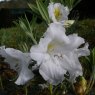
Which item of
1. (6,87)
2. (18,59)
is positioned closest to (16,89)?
A: (6,87)

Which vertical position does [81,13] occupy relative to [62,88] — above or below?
below

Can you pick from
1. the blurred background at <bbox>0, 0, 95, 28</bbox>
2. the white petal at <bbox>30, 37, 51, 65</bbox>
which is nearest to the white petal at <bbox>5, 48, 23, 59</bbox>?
the white petal at <bbox>30, 37, 51, 65</bbox>

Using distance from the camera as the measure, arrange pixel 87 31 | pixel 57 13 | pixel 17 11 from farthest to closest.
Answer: pixel 17 11 < pixel 87 31 < pixel 57 13

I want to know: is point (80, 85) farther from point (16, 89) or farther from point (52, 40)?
point (16, 89)

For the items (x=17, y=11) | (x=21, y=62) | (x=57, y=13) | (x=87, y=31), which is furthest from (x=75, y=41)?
(x=17, y=11)

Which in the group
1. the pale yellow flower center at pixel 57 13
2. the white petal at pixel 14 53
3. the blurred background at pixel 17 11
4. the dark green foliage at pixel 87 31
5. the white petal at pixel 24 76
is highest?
the pale yellow flower center at pixel 57 13

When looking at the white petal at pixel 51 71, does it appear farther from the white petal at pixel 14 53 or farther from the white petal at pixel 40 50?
the white petal at pixel 14 53

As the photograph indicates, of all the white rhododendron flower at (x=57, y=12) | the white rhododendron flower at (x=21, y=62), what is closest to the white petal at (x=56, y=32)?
the white rhododendron flower at (x=21, y=62)

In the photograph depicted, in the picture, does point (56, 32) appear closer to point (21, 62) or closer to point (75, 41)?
point (75, 41)
